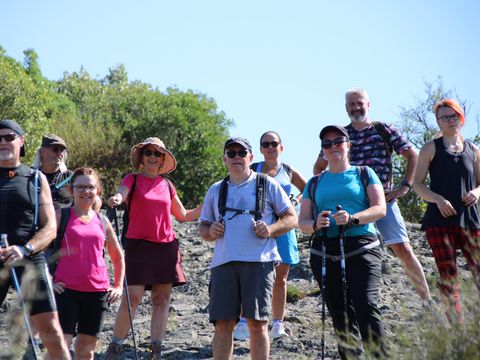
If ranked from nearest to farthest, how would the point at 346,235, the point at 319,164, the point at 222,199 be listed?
the point at 346,235 → the point at 222,199 → the point at 319,164

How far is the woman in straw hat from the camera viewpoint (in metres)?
9.11

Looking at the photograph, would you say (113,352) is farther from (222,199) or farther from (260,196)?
(260,196)

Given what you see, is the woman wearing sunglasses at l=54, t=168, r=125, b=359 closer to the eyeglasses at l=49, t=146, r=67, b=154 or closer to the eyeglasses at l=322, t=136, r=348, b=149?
the eyeglasses at l=49, t=146, r=67, b=154

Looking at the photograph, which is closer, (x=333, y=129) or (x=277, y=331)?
(x=333, y=129)

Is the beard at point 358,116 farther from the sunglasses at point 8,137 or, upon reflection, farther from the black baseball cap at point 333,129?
the sunglasses at point 8,137

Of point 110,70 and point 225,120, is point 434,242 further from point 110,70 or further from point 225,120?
point 110,70

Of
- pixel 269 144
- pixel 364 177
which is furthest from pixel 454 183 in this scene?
pixel 269 144

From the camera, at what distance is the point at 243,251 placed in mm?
7836

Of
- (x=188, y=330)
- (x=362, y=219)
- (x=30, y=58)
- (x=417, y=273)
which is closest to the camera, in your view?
(x=362, y=219)

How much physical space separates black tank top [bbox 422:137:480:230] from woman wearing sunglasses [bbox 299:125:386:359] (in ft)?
3.11

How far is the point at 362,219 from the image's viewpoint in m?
7.62

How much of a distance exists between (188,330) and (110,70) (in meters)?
74.6

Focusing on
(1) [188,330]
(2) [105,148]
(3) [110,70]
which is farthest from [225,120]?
(1) [188,330]

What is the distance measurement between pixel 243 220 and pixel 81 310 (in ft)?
4.97
